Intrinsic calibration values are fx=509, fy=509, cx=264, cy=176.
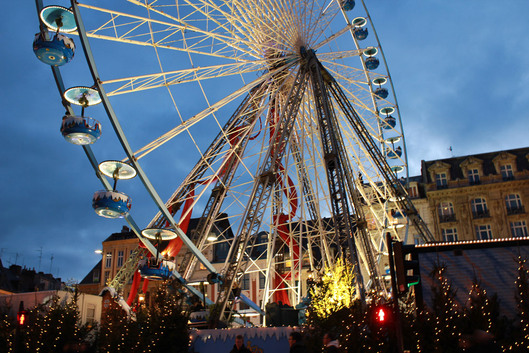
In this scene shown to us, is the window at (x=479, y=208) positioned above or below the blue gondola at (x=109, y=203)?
above

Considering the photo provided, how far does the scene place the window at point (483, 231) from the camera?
122ft

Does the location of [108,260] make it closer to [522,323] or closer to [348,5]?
[348,5]

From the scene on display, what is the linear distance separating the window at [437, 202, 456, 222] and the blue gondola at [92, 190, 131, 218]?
96.4 ft

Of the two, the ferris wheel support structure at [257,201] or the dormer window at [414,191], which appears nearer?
the ferris wheel support structure at [257,201]

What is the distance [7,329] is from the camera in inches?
735

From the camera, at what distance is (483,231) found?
123 feet

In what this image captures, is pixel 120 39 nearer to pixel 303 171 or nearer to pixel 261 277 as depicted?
pixel 303 171

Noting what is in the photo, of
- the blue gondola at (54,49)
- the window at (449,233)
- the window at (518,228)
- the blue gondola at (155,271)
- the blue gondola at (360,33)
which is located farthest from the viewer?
the window at (449,233)

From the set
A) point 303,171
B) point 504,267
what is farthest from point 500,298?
point 303,171

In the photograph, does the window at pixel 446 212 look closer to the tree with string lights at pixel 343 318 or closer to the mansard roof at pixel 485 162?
the mansard roof at pixel 485 162

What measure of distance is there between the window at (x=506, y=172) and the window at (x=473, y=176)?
69.8 inches

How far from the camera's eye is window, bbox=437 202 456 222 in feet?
126

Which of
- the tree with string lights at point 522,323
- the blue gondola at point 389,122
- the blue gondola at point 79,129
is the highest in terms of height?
the blue gondola at point 389,122

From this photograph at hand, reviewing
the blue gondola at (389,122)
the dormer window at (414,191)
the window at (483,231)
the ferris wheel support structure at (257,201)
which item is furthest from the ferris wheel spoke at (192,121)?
the window at (483,231)
